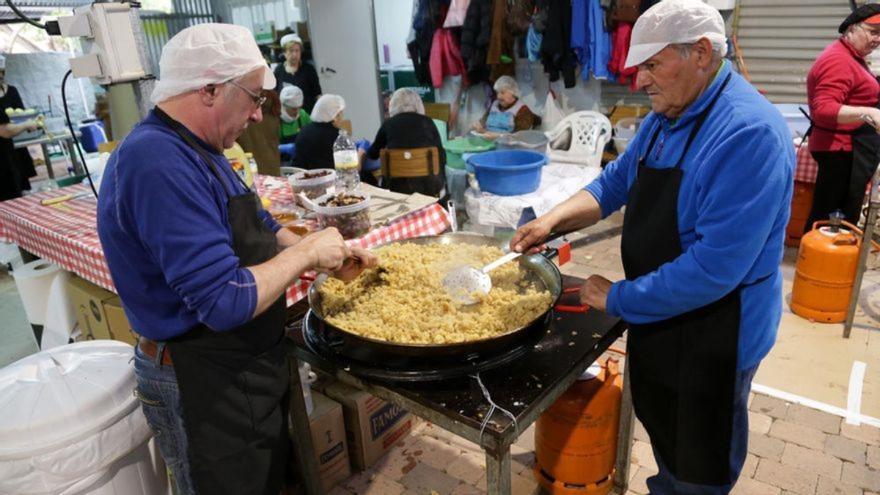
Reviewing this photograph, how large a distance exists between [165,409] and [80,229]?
1.73 m

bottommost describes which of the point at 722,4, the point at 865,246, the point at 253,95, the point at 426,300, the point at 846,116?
the point at 865,246

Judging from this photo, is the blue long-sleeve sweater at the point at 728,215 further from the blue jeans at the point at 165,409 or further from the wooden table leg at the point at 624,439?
the blue jeans at the point at 165,409

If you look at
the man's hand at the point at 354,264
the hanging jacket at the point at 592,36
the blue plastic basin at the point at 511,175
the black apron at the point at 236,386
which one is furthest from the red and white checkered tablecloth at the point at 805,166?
the black apron at the point at 236,386

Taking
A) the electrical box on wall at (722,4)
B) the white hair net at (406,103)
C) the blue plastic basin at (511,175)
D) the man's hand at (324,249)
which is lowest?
the blue plastic basin at (511,175)

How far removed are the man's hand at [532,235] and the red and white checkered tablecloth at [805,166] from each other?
4064mm

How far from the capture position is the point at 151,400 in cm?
183

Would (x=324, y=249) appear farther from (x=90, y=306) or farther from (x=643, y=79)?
(x=90, y=306)

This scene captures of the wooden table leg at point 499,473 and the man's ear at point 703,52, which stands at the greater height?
the man's ear at point 703,52

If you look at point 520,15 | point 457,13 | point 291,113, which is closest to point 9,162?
point 291,113

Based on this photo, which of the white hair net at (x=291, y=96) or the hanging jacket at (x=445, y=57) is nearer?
the white hair net at (x=291, y=96)

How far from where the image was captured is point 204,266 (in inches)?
53.9

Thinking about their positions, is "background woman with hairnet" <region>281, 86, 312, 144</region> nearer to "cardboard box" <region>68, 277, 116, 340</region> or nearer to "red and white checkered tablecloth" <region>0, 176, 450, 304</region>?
"red and white checkered tablecloth" <region>0, 176, 450, 304</region>

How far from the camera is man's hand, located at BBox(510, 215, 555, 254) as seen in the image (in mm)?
2080

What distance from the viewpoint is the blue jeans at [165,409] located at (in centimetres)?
175
